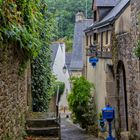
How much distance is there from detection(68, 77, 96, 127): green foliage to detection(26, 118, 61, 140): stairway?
7534 millimetres

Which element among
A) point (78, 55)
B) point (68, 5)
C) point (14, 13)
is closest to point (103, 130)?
point (14, 13)

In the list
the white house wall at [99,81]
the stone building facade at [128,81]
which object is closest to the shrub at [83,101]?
the white house wall at [99,81]

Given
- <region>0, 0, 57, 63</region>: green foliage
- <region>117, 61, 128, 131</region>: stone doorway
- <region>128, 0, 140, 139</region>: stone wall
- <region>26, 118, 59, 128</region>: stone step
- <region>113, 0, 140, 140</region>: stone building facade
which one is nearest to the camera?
<region>0, 0, 57, 63</region>: green foliage

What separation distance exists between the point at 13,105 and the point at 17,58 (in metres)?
1.03

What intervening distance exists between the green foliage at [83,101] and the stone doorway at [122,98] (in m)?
4.41

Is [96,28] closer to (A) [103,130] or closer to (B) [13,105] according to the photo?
(A) [103,130]

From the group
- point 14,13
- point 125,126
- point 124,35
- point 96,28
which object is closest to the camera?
point 14,13

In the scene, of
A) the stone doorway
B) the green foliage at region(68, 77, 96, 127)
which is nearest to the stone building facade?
the stone doorway

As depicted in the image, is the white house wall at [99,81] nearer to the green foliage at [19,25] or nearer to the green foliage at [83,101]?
the green foliage at [83,101]

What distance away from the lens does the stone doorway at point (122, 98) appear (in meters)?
13.6

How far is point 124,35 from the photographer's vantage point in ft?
41.9

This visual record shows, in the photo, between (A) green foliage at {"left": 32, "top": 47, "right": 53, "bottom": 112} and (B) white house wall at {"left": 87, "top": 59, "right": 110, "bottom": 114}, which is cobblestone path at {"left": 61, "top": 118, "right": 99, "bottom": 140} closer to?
(B) white house wall at {"left": 87, "top": 59, "right": 110, "bottom": 114}

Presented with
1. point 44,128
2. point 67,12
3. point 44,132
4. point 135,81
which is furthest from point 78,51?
point 44,132

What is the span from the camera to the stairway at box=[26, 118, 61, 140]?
407 inches
